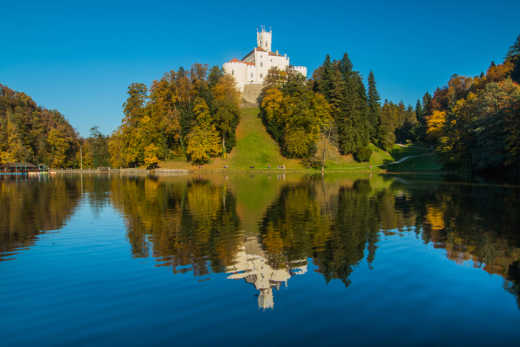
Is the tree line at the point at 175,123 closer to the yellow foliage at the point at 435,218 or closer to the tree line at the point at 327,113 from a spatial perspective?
the tree line at the point at 327,113

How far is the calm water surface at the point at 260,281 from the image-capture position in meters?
6.32

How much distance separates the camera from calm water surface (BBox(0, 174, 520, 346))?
6.32 meters

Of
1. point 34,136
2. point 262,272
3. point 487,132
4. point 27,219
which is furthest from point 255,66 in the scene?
point 262,272

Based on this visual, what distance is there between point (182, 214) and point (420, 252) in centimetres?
1190

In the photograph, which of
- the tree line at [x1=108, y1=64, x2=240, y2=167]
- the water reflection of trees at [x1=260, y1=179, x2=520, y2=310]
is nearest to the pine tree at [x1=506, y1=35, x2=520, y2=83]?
the tree line at [x1=108, y1=64, x2=240, y2=167]

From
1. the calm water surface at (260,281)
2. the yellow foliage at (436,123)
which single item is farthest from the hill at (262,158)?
the calm water surface at (260,281)

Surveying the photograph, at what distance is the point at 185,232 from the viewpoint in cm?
1419

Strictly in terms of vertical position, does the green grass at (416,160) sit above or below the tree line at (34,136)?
below

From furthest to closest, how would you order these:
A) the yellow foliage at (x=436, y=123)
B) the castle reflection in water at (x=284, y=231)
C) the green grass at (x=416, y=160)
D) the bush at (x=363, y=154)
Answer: the yellow foliage at (x=436, y=123)
the bush at (x=363, y=154)
the green grass at (x=416, y=160)
the castle reflection in water at (x=284, y=231)

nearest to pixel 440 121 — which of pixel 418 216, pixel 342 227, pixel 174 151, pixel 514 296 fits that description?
pixel 174 151

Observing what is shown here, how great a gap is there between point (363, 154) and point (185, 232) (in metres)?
69.5

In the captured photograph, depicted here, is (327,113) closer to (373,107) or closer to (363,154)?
(363,154)

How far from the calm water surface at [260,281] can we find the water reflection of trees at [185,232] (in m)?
0.08

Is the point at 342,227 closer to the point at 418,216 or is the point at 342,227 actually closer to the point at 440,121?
the point at 418,216
